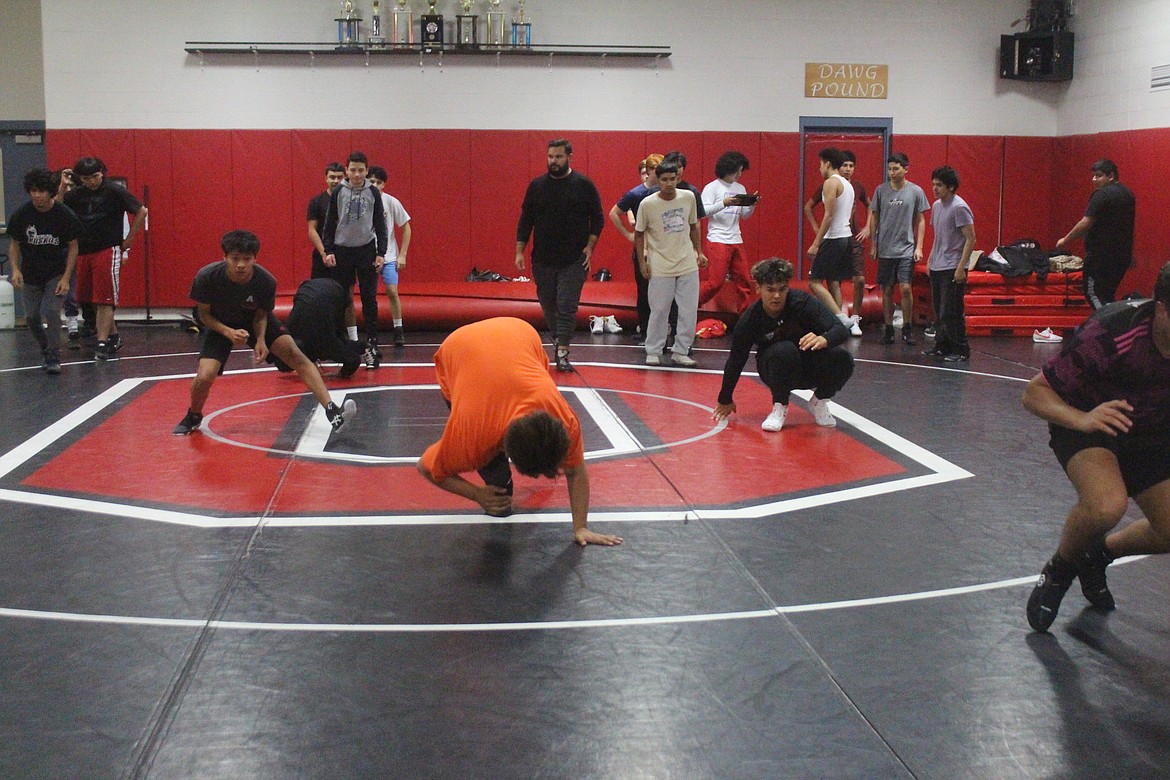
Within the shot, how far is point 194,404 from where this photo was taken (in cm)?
739

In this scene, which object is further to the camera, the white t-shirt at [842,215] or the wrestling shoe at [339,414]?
the white t-shirt at [842,215]

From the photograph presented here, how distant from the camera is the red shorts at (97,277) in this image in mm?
11242

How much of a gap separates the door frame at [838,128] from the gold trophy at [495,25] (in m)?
4.13

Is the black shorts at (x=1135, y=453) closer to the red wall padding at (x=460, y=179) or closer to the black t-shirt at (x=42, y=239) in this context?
the black t-shirt at (x=42, y=239)

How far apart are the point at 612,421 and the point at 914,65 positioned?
10.2 meters

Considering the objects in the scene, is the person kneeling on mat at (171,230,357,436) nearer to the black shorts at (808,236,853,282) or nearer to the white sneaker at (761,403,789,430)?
the white sneaker at (761,403,789,430)

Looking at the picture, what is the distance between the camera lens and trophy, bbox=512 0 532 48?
49.5 feet

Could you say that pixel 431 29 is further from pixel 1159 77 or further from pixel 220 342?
pixel 1159 77

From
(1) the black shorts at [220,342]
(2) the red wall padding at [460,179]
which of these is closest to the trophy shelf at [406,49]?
(2) the red wall padding at [460,179]

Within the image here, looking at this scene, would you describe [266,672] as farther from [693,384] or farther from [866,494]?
[693,384]

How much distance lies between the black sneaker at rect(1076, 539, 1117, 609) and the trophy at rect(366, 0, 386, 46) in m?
12.5

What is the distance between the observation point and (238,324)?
7391 millimetres

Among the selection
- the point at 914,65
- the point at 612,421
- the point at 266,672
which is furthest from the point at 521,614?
the point at 914,65

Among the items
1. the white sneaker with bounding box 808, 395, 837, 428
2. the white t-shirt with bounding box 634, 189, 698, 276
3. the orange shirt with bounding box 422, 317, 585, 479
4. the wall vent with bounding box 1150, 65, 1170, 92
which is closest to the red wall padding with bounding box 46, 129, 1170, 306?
the wall vent with bounding box 1150, 65, 1170, 92
